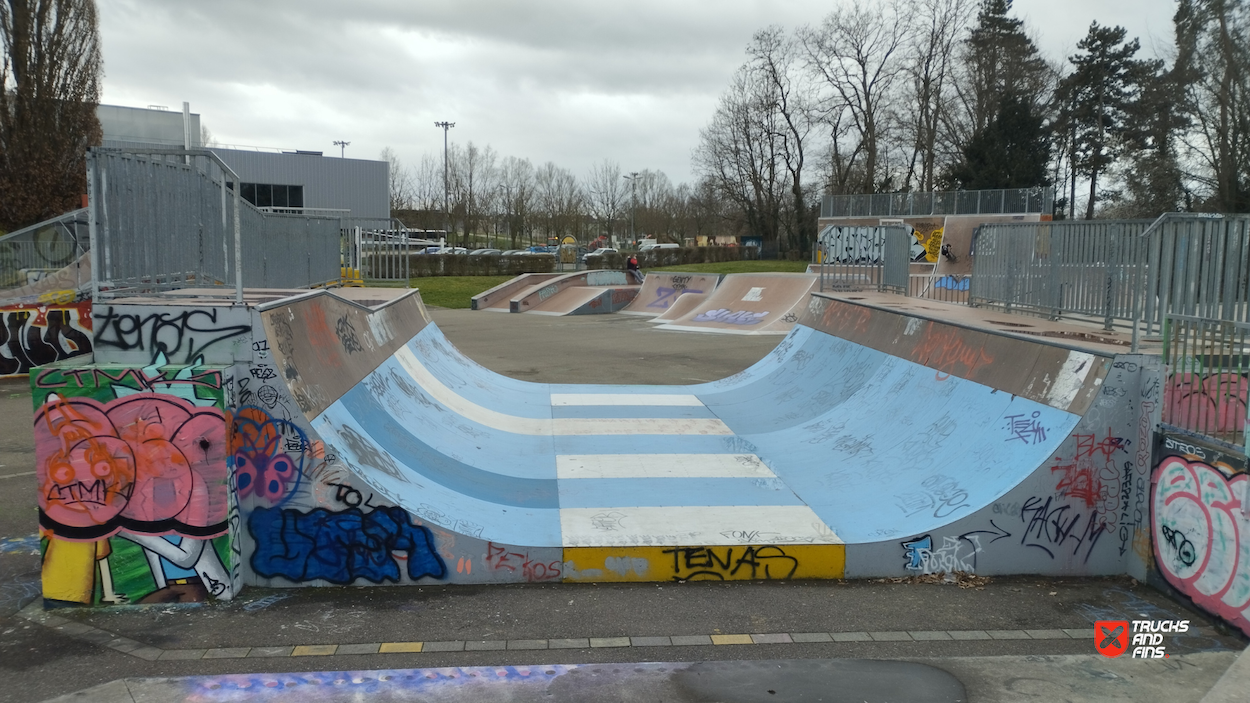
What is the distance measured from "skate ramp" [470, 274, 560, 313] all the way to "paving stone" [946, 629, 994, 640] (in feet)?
91.0

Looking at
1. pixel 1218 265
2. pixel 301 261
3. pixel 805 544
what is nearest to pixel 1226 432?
pixel 1218 265

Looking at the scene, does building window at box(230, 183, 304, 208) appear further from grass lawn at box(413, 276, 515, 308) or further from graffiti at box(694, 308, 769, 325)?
graffiti at box(694, 308, 769, 325)

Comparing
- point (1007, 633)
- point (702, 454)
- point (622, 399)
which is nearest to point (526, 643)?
point (1007, 633)

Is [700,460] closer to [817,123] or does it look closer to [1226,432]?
[1226,432]

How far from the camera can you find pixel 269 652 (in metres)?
4.67

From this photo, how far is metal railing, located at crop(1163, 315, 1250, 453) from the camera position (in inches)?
207

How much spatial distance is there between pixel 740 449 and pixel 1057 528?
3651mm

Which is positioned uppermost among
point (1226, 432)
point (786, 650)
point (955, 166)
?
point (955, 166)

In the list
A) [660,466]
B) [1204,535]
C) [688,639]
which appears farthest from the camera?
[660,466]

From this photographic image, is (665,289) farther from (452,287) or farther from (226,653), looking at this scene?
(226,653)

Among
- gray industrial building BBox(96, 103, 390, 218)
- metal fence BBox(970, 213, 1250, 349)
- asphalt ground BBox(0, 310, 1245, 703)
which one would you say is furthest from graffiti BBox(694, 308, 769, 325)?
gray industrial building BBox(96, 103, 390, 218)

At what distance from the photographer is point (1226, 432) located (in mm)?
5254

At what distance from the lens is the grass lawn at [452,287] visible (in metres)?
35.0

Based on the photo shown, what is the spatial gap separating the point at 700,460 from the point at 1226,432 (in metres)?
4.65
